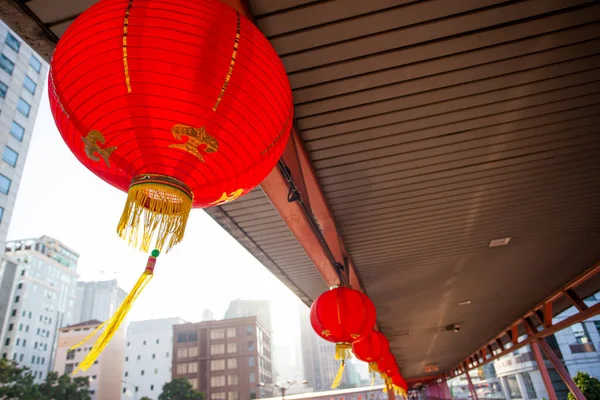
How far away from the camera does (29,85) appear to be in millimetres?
32344

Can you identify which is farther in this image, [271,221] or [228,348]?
[228,348]

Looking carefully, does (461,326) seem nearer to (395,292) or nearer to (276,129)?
(395,292)

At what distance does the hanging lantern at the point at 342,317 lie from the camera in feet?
11.5

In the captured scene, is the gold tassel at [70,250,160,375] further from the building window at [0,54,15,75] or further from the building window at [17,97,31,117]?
the building window at [0,54,15,75]

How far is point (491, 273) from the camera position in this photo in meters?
6.89

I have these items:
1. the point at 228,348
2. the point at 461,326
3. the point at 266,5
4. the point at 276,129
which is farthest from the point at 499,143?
the point at 228,348

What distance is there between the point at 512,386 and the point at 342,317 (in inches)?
1577

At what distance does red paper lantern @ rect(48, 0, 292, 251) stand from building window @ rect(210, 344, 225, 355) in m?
55.1

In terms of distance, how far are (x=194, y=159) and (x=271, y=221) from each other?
3.31 meters

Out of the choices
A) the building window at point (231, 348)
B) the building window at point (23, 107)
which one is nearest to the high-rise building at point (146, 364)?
the building window at point (231, 348)

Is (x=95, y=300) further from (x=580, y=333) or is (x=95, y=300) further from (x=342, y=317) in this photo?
(x=342, y=317)

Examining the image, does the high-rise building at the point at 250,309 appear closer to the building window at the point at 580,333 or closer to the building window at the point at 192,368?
the building window at the point at 192,368

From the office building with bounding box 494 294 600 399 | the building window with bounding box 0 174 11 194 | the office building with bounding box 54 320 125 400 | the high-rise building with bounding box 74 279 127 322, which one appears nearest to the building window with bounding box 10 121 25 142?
the building window with bounding box 0 174 11 194

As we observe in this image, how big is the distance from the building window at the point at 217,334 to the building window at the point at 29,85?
36082 millimetres
